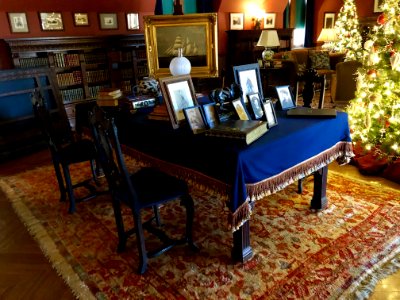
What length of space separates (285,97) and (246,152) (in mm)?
1020

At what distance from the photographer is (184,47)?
4.96 meters

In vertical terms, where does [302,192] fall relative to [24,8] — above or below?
below

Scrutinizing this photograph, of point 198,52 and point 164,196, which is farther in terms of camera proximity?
point 198,52

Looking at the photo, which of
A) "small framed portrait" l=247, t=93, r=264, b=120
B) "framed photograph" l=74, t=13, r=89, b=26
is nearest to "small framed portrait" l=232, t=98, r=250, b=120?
"small framed portrait" l=247, t=93, r=264, b=120

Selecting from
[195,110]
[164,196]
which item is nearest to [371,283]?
[164,196]

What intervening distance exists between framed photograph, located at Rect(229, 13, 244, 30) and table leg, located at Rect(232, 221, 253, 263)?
21.0 feet

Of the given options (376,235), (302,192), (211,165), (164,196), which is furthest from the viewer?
(302,192)

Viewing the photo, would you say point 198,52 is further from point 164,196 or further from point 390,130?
point 164,196

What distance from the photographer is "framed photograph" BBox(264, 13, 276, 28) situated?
809 centimetres

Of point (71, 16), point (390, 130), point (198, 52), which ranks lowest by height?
point (390, 130)

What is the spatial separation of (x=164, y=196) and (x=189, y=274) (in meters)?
0.52

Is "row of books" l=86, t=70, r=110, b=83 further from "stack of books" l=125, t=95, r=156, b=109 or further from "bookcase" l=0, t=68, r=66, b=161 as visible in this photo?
"stack of books" l=125, t=95, r=156, b=109

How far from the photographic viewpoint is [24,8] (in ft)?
16.0

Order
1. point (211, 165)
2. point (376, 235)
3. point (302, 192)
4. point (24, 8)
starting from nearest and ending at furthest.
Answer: point (211, 165), point (376, 235), point (302, 192), point (24, 8)
